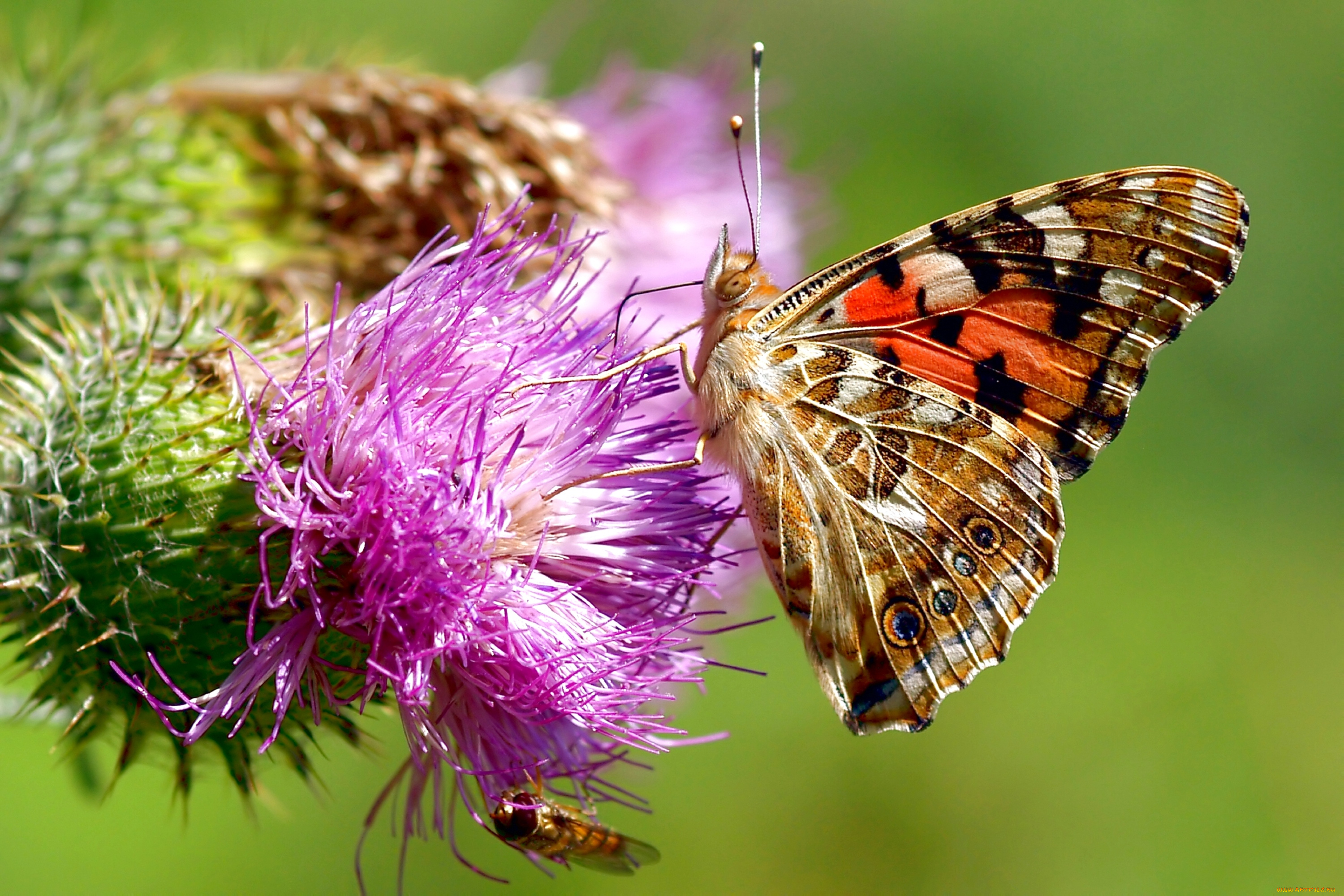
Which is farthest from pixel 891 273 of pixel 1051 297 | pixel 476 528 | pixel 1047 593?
pixel 1047 593

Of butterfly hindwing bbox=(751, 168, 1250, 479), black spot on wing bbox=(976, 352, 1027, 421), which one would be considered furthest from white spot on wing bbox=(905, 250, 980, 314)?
black spot on wing bbox=(976, 352, 1027, 421)

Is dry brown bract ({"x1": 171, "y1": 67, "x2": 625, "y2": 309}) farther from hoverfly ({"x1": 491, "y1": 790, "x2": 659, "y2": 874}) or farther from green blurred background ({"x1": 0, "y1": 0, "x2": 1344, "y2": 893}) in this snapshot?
hoverfly ({"x1": 491, "y1": 790, "x2": 659, "y2": 874})

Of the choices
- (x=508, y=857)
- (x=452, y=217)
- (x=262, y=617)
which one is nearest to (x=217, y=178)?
(x=452, y=217)

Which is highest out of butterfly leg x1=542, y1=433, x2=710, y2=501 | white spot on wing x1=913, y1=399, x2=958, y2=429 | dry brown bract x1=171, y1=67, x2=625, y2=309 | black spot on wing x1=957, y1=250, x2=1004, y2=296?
dry brown bract x1=171, y1=67, x2=625, y2=309

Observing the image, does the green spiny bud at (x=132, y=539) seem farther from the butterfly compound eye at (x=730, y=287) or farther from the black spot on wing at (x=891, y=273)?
the black spot on wing at (x=891, y=273)

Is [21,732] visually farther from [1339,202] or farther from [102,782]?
[1339,202]

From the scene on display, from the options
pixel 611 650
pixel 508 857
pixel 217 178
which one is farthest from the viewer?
pixel 508 857
